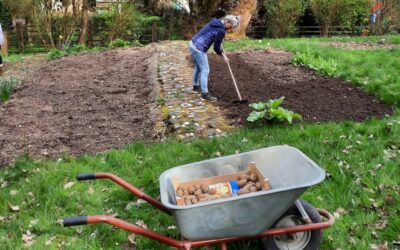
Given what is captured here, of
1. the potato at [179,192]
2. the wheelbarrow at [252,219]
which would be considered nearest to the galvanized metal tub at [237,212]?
the wheelbarrow at [252,219]

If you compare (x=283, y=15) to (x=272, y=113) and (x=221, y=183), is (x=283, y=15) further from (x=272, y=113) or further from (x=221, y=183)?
(x=221, y=183)

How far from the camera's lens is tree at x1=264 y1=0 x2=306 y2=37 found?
1851 cm

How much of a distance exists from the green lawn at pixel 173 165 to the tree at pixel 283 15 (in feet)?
40.7

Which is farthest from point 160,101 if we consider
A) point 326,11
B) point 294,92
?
point 326,11

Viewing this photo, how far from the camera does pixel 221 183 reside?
163 inches

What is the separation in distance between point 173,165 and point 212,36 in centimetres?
290

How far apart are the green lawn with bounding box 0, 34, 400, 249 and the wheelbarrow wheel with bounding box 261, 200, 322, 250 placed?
347mm

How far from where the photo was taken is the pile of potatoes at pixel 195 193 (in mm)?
3809

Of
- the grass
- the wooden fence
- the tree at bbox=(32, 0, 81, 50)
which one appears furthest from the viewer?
the wooden fence

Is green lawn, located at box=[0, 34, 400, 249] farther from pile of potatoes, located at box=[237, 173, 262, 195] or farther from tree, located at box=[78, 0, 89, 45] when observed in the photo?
tree, located at box=[78, 0, 89, 45]

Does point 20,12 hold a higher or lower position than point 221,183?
higher

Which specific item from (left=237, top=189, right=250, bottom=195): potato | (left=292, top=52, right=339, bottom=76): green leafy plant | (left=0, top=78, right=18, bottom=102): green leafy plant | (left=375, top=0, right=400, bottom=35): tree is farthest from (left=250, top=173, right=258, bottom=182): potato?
(left=375, top=0, right=400, bottom=35): tree

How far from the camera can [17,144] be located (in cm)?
651

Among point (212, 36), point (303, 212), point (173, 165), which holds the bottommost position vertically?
point (173, 165)
